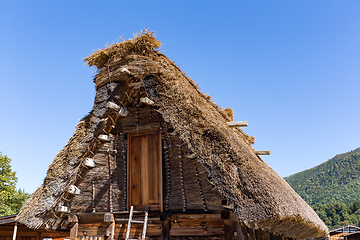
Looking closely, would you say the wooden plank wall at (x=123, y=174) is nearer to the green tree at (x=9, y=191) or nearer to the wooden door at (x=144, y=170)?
the wooden door at (x=144, y=170)

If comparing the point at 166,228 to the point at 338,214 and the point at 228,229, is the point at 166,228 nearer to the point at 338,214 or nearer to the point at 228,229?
the point at 228,229

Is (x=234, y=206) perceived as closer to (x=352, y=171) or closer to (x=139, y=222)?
(x=139, y=222)

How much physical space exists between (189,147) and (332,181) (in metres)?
61.6

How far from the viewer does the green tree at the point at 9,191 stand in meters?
18.8

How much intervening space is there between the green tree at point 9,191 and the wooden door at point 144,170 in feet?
50.1

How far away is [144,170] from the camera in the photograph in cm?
651

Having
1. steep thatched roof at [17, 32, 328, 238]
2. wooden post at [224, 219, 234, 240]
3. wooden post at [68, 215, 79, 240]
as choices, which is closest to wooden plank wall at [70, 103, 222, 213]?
wooden post at [68, 215, 79, 240]

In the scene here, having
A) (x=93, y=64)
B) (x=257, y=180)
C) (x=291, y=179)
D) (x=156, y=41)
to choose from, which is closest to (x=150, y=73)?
(x=156, y=41)

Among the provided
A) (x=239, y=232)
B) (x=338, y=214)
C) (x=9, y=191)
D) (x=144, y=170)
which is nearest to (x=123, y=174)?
(x=144, y=170)

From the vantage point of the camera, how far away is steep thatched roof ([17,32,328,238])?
15.7ft

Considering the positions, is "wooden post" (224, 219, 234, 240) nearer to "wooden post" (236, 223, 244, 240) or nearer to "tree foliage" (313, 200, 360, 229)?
"wooden post" (236, 223, 244, 240)

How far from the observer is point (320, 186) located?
58938mm

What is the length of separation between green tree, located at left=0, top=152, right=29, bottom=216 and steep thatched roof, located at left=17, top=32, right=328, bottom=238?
14.3 meters

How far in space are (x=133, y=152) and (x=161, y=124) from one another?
910mm
